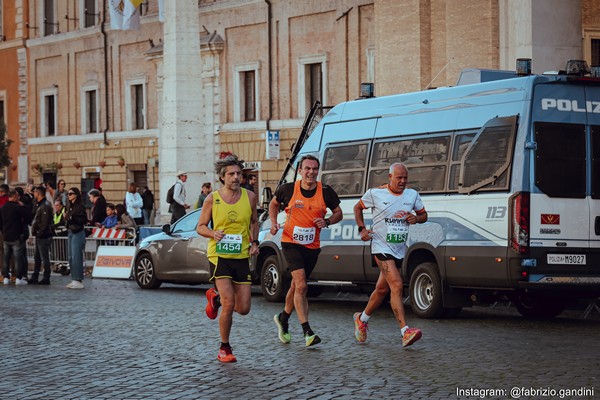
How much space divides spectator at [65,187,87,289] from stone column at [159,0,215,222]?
10.5 meters

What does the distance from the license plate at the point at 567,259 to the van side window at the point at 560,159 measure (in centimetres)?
64

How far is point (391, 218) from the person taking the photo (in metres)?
13.5

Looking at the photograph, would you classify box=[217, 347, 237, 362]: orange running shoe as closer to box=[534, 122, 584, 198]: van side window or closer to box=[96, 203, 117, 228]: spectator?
box=[534, 122, 584, 198]: van side window

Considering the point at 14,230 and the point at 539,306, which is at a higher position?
the point at 14,230

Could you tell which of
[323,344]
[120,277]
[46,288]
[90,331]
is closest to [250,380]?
[323,344]

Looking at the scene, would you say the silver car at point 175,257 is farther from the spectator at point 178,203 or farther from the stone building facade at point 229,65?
the spectator at point 178,203

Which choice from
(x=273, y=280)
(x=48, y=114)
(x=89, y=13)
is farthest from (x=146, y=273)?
(x=48, y=114)

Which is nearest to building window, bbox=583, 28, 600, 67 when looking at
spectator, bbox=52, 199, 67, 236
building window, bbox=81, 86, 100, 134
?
spectator, bbox=52, 199, 67, 236

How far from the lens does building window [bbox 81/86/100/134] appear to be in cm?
5416

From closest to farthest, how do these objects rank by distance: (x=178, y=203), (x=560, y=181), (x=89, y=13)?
(x=560, y=181)
(x=178, y=203)
(x=89, y=13)

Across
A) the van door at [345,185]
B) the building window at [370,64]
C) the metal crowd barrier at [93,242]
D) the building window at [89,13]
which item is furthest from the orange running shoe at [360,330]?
the building window at [89,13]

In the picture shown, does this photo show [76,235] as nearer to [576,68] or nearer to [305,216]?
[576,68]

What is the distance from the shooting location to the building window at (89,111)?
2132 inches

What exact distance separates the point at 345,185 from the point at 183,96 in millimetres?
16960
